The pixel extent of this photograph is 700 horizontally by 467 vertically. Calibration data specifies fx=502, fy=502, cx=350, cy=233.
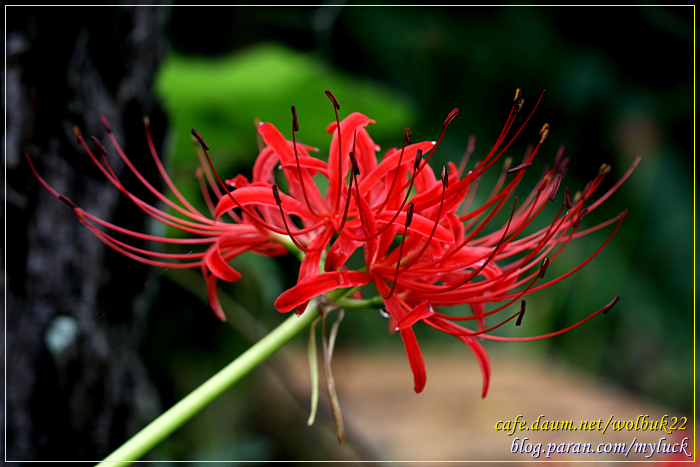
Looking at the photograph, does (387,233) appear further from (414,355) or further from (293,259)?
(293,259)

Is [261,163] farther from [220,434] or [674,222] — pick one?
[674,222]

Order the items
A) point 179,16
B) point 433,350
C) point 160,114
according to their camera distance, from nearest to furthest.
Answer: point 160,114 → point 179,16 → point 433,350

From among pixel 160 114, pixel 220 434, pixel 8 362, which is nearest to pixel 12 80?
pixel 160 114

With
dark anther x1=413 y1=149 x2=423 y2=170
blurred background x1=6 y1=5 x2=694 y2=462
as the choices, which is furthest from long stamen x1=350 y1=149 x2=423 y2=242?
blurred background x1=6 y1=5 x2=694 y2=462

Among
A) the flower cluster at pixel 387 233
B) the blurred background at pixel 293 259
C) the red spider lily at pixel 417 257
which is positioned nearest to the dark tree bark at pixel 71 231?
the blurred background at pixel 293 259

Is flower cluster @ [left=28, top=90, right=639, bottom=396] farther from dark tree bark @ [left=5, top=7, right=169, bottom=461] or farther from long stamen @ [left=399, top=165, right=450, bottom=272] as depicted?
dark tree bark @ [left=5, top=7, right=169, bottom=461]
